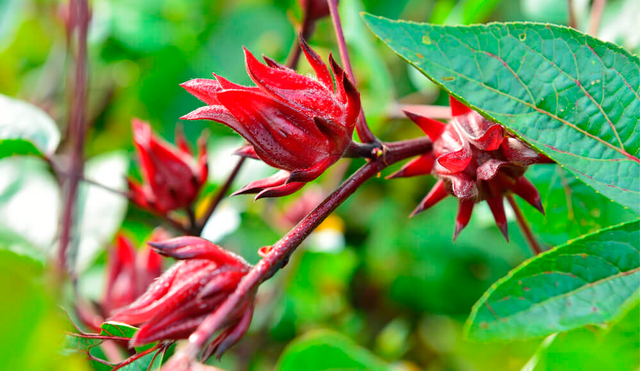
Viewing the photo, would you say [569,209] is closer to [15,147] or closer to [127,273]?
[127,273]

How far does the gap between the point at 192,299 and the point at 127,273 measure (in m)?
0.76

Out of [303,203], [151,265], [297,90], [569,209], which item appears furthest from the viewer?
[303,203]

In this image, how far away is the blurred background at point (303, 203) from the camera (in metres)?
1.65

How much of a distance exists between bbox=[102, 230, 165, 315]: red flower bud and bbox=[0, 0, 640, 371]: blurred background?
0.40 feet

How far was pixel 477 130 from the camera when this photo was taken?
84cm

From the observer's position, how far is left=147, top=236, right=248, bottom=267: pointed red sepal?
0.77 meters

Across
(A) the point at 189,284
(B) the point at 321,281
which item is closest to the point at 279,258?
(A) the point at 189,284

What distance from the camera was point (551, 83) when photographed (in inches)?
29.6

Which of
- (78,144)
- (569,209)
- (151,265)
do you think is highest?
(569,209)

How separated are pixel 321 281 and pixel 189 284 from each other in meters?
1.69

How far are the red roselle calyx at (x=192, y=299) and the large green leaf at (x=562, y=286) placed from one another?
35cm

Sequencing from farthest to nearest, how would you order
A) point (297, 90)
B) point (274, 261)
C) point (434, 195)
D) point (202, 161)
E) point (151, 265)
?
1. point (151, 265)
2. point (202, 161)
3. point (434, 195)
4. point (297, 90)
5. point (274, 261)

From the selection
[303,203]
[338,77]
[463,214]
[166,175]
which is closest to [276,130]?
[338,77]

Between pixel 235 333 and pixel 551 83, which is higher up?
pixel 551 83
